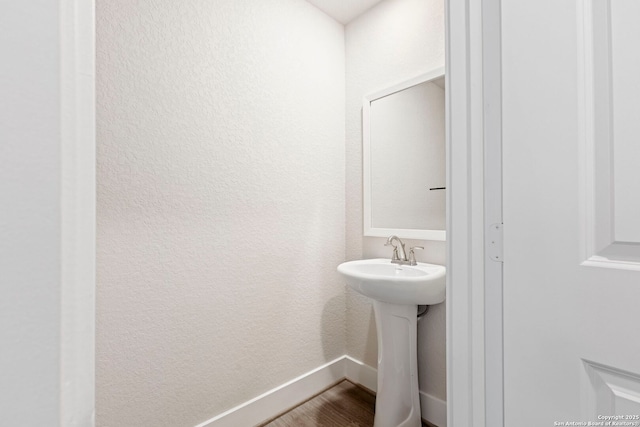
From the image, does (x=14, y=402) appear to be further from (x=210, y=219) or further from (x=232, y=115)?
(x=232, y=115)

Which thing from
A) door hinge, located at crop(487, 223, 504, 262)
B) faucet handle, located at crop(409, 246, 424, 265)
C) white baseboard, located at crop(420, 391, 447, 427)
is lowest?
white baseboard, located at crop(420, 391, 447, 427)

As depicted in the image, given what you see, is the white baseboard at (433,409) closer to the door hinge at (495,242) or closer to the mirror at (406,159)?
the mirror at (406,159)

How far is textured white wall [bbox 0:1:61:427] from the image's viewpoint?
192 mm

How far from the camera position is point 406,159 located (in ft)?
5.43

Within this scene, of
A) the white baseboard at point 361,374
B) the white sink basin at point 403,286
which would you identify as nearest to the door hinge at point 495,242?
the white sink basin at point 403,286

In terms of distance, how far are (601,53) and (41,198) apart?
809 mm

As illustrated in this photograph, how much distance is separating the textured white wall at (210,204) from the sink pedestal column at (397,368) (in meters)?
0.48

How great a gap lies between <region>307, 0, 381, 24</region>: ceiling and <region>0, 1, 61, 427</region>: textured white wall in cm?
189

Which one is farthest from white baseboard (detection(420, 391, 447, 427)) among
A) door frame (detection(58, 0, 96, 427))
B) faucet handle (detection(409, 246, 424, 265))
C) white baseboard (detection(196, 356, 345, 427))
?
door frame (detection(58, 0, 96, 427))

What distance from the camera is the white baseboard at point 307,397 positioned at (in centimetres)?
140

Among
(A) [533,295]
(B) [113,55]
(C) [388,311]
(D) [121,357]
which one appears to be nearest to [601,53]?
(A) [533,295]

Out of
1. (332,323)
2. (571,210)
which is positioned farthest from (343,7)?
(332,323)

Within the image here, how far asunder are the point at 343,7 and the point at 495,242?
1739 mm

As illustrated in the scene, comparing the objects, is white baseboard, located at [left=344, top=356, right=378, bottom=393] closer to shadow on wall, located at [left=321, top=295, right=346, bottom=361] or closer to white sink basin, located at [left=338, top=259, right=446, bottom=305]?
shadow on wall, located at [left=321, top=295, right=346, bottom=361]
